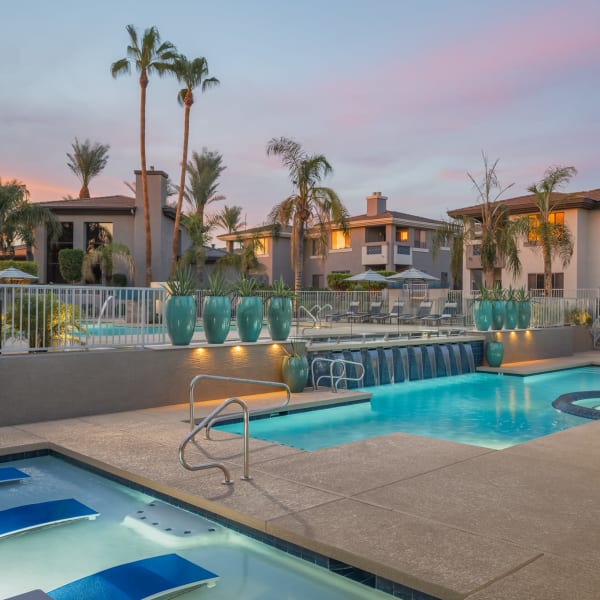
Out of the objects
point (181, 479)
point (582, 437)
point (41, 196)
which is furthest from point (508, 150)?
Result: point (41, 196)

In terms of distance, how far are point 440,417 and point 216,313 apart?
431cm

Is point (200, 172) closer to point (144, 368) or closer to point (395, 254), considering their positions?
point (395, 254)

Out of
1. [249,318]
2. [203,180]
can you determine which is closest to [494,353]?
[249,318]

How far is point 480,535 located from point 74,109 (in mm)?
25571

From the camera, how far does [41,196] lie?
158 feet

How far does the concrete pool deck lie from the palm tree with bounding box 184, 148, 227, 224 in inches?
1348

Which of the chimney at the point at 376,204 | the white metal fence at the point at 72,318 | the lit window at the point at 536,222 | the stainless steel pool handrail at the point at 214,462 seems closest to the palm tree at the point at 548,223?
the lit window at the point at 536,222

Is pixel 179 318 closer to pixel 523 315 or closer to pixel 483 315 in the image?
pixel 483 315

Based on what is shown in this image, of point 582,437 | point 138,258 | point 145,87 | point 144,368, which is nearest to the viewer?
point 582,437

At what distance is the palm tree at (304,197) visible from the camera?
24.5m

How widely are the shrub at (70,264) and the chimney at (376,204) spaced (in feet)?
63.2

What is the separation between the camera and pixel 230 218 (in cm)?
4828

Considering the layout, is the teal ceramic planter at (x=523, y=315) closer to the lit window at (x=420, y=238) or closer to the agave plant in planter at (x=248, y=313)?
the agave plant in planter at (x=248, y=313)

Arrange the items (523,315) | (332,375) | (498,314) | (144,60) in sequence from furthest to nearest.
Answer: (144,60) → (523,315) → (498,314) → (332,375)
